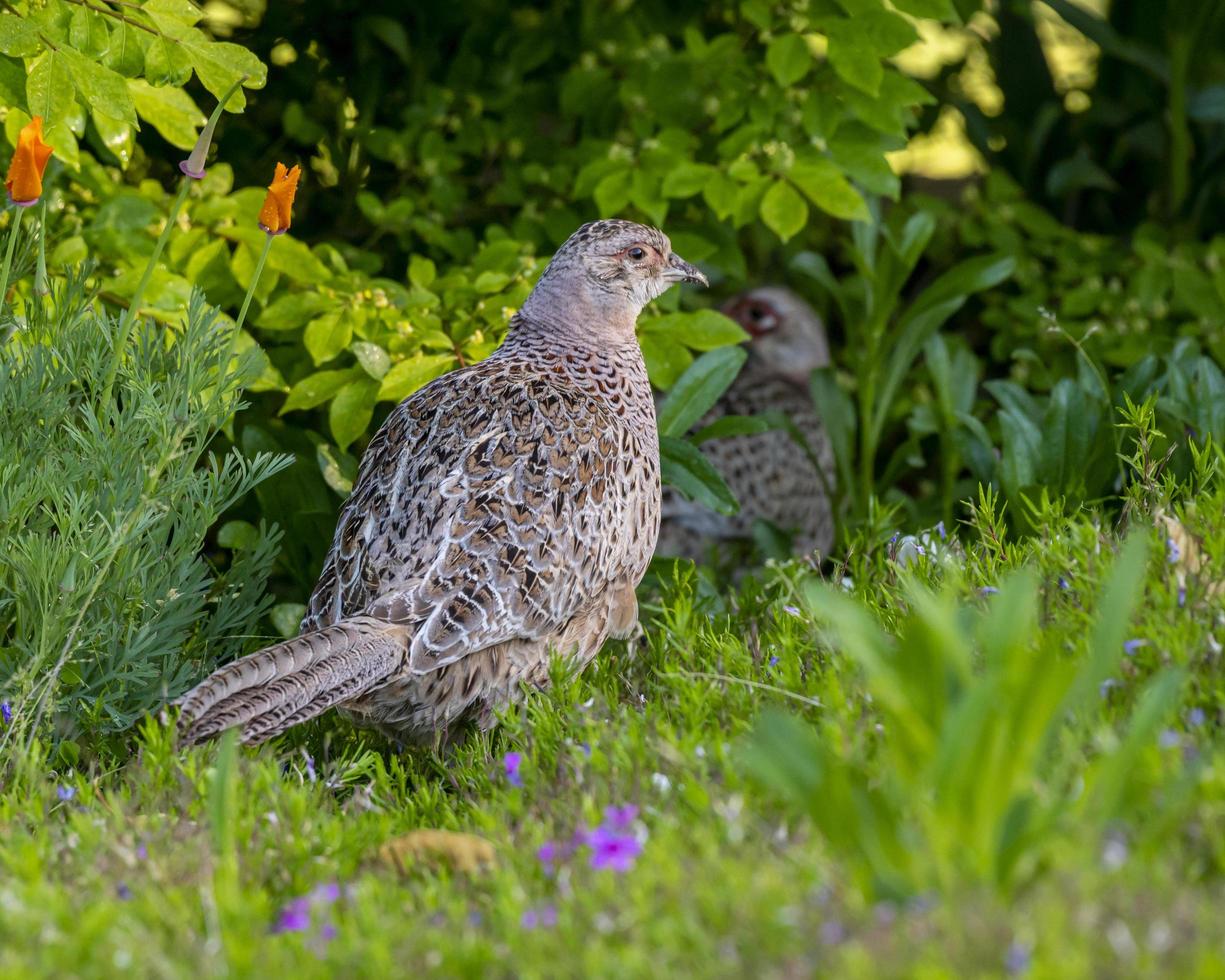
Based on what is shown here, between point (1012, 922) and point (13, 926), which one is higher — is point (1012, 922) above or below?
above

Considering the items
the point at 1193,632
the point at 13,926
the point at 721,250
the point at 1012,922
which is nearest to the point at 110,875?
the point at 13,926

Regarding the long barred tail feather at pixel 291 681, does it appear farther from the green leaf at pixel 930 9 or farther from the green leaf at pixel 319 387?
the green leaf at pixel 930 9

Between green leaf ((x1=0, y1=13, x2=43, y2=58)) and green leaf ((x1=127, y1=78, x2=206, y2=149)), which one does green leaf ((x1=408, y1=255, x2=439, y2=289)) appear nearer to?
green leaf ((x1=127, y1=78, x2=206, y2=149))

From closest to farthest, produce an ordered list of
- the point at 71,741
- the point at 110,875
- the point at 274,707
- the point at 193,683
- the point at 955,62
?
the point at 110,875, the point at 274,707, the point at 71,741, the point at 193,683, the point at 955,62

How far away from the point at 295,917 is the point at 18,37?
2.25 meters

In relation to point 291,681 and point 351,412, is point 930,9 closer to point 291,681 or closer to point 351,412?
point 351,412

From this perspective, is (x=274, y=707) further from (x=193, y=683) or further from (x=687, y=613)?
(x=687, y=613)

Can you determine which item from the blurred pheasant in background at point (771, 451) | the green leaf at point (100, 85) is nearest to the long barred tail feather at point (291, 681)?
the green leaf at point (100, 85)

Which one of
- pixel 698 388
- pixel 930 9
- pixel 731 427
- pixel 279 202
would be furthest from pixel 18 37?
pixel 930 9

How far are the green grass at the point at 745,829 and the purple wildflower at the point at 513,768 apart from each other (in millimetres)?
26

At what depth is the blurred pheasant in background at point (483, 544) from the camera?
3490mm

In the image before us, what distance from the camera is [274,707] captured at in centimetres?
323

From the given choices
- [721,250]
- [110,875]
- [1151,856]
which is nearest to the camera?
[1151,856]

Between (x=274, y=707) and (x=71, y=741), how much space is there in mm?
693
